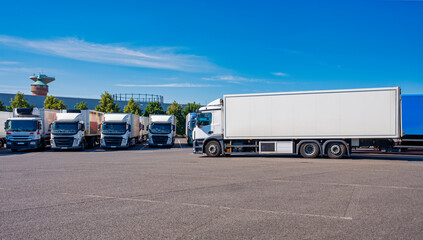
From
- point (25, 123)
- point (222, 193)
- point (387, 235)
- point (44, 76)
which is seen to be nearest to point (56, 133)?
point (25, 123)

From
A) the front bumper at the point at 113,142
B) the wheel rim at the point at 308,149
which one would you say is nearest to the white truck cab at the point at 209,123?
the wheel rim at the point at 308,149

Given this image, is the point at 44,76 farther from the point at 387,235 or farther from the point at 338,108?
the point at 387,235

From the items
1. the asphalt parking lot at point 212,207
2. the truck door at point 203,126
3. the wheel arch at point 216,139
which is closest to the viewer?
the asphalt parking lot at point 212,207

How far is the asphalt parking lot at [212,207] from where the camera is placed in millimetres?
5043

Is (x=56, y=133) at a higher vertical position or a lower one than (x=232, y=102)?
lower

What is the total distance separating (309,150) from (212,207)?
12.6 meters

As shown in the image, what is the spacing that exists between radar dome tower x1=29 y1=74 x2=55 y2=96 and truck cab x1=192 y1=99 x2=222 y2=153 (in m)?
78.8

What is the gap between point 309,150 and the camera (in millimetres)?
18188

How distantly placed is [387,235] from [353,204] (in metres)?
2.03

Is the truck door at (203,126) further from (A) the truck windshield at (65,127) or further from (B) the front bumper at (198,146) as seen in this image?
(A) the truck windshield at (65,127)

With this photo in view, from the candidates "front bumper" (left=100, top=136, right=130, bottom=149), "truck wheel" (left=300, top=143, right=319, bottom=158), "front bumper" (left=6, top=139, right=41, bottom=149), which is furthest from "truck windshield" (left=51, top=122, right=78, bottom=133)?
"truck wheel" (left=300, top=143, right=319, bottom=158)

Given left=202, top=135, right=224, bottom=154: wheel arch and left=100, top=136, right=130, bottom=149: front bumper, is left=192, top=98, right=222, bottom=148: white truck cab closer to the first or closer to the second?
left=202, top=135, right=224, bottom=154: wheel arch

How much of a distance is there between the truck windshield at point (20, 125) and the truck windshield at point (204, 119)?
13596 mm

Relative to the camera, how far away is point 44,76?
3563 inches
